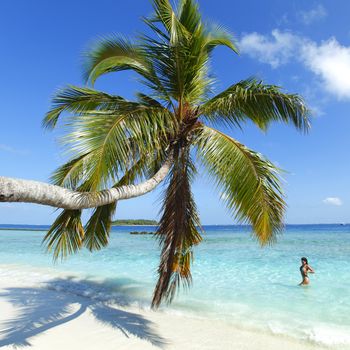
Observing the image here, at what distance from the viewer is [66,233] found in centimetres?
540

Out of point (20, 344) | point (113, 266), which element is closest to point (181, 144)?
point (20, 344)

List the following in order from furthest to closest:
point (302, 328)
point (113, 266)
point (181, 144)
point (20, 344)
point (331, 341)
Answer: point (113, 266) < point (302, 328) < point (331, 341) < point (181, 144) < point (20, 344)

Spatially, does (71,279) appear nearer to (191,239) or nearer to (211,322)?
(211,322)

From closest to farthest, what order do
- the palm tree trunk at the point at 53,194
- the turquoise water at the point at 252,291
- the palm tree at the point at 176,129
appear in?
1. the palm tree trunk at the point at 53,194
2. the palm tree at the point at 176,129
3. the turquoise water at the point at 252,291

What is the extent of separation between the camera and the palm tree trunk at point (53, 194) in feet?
8.08

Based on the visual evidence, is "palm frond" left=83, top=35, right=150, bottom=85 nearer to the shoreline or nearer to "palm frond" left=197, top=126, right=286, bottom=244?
"palm frond" left=197, top=126, right=286, bottom=244

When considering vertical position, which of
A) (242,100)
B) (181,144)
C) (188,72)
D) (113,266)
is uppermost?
(188,72)

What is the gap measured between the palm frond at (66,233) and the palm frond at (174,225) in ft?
4.46

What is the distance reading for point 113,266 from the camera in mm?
14914

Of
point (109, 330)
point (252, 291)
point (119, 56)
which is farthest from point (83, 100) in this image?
point (252, 291)

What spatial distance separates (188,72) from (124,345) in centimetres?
439

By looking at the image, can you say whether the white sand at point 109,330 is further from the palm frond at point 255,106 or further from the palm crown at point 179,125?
the palm frond at point 255,106

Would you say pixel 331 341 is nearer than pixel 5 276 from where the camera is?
Yes

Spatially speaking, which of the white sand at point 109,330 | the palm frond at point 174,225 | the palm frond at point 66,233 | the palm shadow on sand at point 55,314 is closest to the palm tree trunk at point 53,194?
the palm frond at point 174,225
